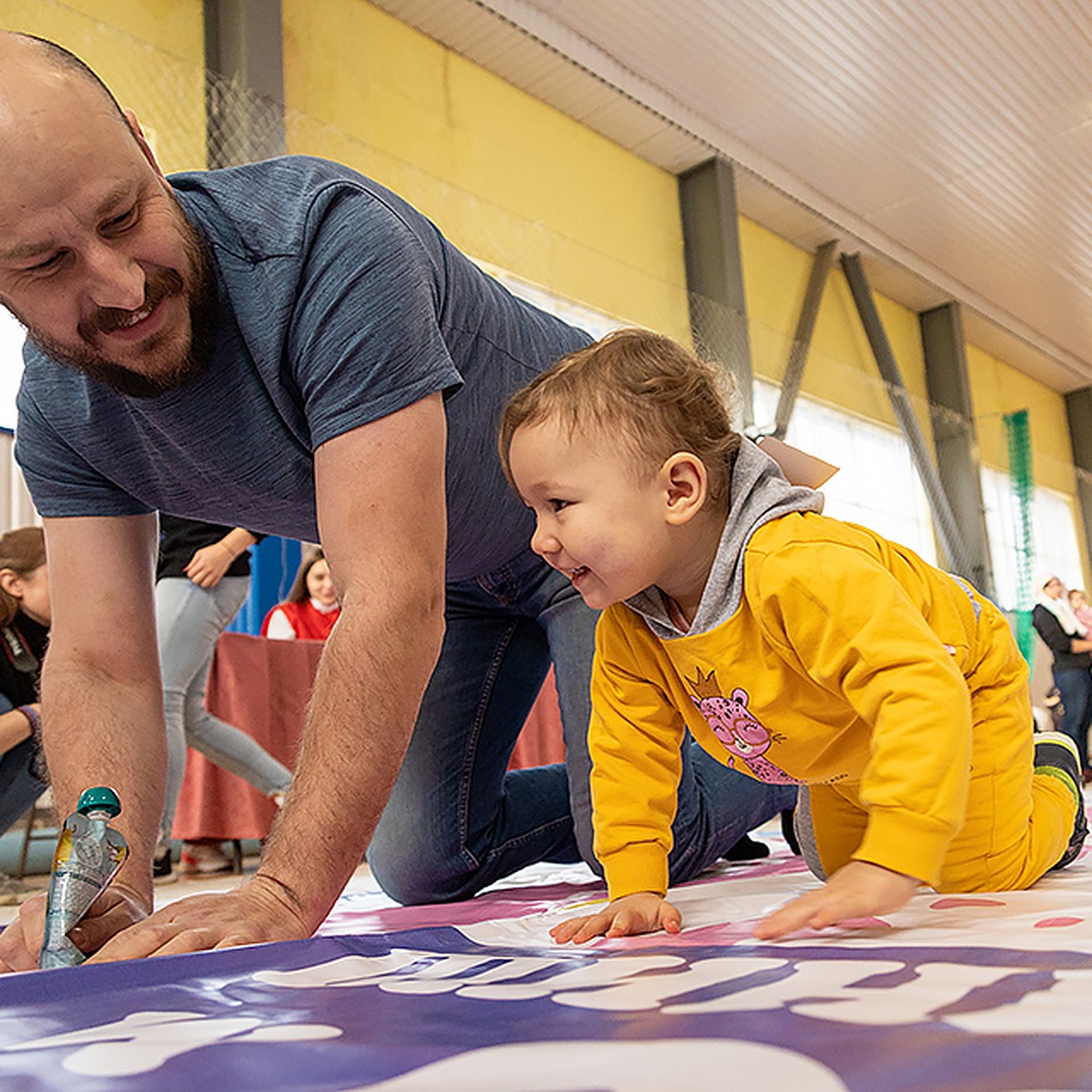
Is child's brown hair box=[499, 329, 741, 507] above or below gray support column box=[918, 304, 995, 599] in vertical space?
below

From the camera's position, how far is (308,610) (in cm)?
328

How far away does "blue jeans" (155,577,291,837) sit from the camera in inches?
92.0

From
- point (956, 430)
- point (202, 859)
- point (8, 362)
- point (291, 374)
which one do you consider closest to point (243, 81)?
point (8, 362)

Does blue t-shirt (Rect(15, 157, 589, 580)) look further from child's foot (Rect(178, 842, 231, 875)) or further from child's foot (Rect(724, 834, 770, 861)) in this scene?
child's foot (Rect(178, 842, 231, 875))

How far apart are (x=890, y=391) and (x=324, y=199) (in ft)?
23.3

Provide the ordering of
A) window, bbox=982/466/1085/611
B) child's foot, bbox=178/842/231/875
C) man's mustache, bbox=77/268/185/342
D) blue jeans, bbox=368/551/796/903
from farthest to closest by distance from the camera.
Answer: window, bbox=982/466/1085/611, child's foot, bbox=178/842/231/875, blue jeans, bbox=368/551/796/903, man's mustache, bbox=77/268/185/342

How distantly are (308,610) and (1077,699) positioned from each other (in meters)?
3.49

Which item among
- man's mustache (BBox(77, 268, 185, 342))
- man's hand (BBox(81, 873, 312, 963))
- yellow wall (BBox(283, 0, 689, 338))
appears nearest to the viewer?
man's hand (BBox(81, 873, 312, 963))

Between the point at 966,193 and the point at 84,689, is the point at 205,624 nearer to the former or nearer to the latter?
the point at 84,689

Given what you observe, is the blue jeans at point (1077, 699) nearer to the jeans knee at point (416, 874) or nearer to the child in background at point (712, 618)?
the jeans knee at point (416, 874)

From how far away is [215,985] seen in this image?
61 centimetres

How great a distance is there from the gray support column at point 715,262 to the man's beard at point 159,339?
5.19 meters

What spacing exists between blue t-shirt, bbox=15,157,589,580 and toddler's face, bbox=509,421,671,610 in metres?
0.11

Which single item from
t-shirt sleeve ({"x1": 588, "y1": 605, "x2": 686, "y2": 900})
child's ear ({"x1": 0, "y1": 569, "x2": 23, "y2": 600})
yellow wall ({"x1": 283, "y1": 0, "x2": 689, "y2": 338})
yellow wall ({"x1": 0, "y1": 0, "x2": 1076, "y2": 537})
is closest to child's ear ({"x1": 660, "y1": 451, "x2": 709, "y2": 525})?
t-shirt sleeve ({"x1": 588, "y1": 605, "x2": 686, "y2": 900})
